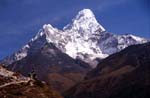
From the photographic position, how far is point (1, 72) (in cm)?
9531

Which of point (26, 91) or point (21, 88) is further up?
point (21, 88)

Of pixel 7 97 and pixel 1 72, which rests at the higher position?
pixel 1 72

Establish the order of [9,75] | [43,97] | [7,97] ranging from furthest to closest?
1. [9,75]
2. [43,97]
3. [7,97]

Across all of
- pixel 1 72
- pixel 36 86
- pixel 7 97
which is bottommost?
pixel 7 97

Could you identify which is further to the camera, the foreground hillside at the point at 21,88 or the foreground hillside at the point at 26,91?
the foreground hillside at the point at 21,88

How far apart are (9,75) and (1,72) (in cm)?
252

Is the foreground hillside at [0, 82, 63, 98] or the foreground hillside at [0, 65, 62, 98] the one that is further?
the foreground hillside at [0, 65, 62, 98]

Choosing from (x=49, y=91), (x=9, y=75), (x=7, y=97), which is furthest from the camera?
(x=9, y=75)

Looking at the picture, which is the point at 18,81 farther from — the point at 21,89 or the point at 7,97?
the point at 7,97

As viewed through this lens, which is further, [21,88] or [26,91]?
[21,88]

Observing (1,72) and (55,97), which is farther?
(1,72)

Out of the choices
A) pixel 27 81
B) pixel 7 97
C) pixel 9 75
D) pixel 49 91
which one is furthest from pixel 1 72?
pixel 7 97

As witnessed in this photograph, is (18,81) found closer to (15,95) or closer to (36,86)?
(36,86)

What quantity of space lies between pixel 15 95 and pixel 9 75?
16257 mm
